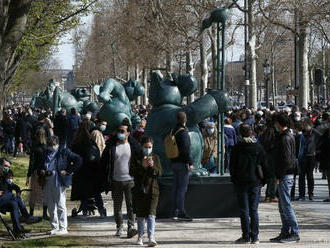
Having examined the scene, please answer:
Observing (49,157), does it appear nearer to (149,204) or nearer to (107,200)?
(149,204)

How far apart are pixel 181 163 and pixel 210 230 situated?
1.23 metres

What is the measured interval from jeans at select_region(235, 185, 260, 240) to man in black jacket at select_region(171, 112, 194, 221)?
192cm

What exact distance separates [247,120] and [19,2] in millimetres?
11533

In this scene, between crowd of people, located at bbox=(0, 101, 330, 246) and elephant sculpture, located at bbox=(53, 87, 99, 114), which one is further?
elephant sculpture, located at bbox=(53, 87, 99, 114)

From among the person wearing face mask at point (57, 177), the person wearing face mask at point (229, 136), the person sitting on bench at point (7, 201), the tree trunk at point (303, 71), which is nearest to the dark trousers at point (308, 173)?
the person wearing face mask at point (229, 136)

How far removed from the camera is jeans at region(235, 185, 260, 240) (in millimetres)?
10062

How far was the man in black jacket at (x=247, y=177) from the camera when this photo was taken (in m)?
10.0

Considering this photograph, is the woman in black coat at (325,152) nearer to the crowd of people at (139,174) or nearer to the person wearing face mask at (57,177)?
the crowd of people at (139,174)

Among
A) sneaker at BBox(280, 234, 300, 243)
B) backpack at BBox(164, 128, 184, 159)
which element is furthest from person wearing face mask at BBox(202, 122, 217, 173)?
sneaker at BBox(280, 234, 300, 243)

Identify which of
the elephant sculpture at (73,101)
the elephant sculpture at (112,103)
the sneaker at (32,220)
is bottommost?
the sneaker at (32,220)

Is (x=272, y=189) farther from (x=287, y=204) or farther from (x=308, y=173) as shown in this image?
(x=287, y=204)

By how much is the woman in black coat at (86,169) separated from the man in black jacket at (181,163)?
5.11ft

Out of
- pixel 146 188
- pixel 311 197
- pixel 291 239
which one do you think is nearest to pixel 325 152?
pixel 311 197

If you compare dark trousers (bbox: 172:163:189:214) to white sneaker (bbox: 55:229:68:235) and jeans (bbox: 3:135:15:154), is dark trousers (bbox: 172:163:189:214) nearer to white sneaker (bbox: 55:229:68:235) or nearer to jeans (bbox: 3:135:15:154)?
white sneaker (bbox: 55:229:68:235)
